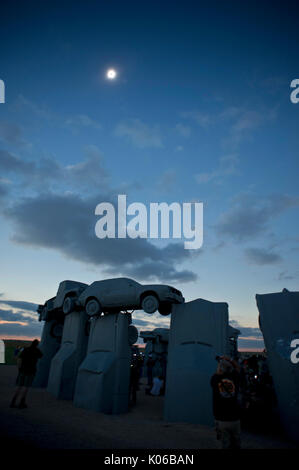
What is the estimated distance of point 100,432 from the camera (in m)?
7.13

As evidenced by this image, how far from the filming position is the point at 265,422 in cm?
815

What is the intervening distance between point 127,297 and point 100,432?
4.90 meters

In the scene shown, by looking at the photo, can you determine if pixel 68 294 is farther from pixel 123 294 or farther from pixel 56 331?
pixel 123 294

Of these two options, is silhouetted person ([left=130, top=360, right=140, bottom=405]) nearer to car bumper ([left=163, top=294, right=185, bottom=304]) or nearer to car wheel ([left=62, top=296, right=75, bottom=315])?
car wheel ([left=62, top=296, right=75, bottom=315])

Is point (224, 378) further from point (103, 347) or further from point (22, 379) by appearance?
point (103, 347)

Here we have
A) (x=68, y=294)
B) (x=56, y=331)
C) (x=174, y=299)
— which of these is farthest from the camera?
(x=56, y=331)

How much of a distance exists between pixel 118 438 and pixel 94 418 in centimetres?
293

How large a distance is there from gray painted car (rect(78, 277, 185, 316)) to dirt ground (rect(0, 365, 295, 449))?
145 inches

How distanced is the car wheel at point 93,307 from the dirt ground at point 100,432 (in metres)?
3.64

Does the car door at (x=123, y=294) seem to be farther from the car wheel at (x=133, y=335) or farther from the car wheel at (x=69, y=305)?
the car wheel at (x=69, y=305)

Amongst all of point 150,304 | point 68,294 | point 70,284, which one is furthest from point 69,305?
point 150,304

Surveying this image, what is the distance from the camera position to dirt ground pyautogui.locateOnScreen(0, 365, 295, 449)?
590 centimetres
